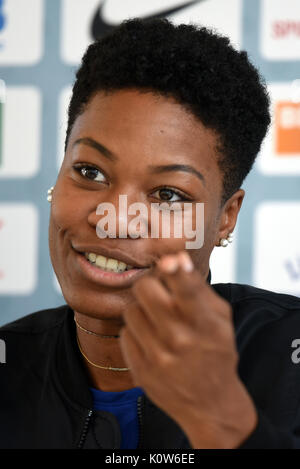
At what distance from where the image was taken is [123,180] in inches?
32.3

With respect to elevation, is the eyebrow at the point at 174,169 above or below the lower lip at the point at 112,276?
above

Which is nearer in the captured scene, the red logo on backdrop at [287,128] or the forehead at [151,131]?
the forehead at [151,131]

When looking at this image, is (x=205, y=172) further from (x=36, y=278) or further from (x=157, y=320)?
(x=36, y=278)

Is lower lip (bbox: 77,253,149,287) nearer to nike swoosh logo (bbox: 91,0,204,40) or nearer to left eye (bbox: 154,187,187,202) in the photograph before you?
left eye (bbox: 154,187,187,202)

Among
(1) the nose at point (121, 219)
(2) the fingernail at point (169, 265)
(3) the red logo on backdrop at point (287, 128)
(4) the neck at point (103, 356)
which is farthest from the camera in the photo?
(3) the red logo on backdrop at point (287, 128)

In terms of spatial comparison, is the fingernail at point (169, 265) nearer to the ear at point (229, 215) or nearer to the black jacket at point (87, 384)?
the black jacket at point (87, 384)

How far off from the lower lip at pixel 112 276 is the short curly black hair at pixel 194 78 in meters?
0.20

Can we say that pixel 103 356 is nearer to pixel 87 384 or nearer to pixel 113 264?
pixel 87 384

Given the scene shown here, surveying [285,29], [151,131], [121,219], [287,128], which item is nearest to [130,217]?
[121,219]

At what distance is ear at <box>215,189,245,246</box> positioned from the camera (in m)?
0.99

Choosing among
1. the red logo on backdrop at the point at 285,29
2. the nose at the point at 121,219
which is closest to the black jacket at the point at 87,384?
the nose at the point at 121,219

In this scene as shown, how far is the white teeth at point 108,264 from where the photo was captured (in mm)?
Result: 833

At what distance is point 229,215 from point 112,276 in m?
0.27

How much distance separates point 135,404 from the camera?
0.91 metres
